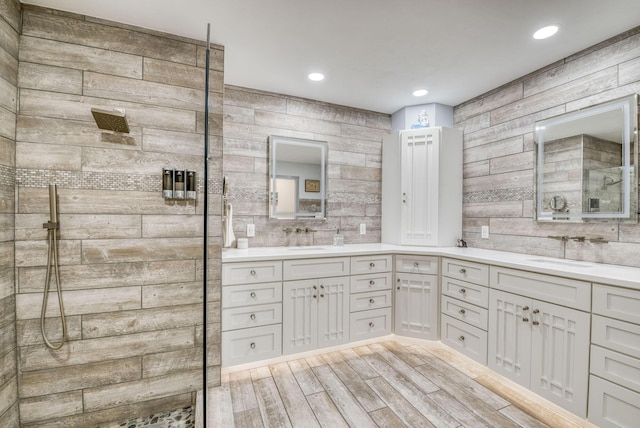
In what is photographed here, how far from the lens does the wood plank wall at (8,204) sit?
1.51 m

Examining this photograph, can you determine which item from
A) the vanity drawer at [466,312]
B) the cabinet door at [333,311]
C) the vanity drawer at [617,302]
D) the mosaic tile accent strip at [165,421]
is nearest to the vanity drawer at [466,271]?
the vanity drawer at [466,312]

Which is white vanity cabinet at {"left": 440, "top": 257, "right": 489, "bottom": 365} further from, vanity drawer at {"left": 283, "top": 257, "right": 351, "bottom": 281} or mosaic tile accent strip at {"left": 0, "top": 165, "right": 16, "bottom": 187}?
mosaic tile accent strip at {"left": 0, "top": 165, "right": 16, "bottom": 187}

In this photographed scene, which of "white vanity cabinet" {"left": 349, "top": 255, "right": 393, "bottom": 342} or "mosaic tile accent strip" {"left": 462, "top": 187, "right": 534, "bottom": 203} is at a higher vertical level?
"mosaic tile accent strip" {"left": 462, "top": 187, "right": 534, "bottom": 203}

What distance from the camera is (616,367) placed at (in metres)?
1.50

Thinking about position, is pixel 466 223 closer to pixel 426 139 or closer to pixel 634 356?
pixel 426 139

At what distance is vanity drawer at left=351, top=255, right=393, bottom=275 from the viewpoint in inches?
102

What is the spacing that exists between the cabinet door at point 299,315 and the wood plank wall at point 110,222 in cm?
54

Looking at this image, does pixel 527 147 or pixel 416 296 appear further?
pixel 416 296

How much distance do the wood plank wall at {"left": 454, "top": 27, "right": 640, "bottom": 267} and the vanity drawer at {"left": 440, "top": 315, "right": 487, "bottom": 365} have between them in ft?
2.80

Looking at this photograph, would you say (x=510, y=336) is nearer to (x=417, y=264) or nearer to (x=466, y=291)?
(x=466, y=291)

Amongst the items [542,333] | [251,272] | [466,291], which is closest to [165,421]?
[251,272]

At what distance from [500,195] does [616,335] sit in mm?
1466

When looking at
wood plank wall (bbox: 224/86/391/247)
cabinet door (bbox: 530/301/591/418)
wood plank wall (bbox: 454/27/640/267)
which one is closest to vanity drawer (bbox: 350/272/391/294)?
wood plank wall (bbox: 224/86/391/247)

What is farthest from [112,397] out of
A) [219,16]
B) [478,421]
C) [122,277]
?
[219,16]
